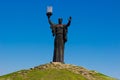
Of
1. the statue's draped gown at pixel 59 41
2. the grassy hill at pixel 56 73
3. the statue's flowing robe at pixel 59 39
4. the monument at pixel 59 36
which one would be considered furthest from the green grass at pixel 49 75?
the statue's flowing robe at pixel 59 39

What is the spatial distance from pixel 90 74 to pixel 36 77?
31.4ft

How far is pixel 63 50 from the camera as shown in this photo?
173 ft

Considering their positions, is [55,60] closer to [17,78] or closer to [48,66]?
[48,66]

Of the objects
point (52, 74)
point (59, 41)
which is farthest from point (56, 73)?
point (59, 41)

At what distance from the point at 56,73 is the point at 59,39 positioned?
675 centimetres

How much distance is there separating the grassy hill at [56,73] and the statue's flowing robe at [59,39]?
1.57 m

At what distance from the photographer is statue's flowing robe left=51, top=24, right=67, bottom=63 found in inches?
2047

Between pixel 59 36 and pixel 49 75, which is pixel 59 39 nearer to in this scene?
pixel 59 36

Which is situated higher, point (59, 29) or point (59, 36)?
point (59, 29)

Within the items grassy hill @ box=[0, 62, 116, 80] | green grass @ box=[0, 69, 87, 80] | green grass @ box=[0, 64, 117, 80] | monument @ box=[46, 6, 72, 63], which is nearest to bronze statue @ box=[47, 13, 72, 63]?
monument @ box=[46, 6, 72, 63]

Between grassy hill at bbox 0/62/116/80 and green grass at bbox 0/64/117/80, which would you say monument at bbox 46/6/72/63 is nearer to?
grassy hill at bbox 0/62/116/80

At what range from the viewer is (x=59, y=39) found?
52.8 meters

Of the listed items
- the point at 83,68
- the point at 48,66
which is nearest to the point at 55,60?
the point at 48,66

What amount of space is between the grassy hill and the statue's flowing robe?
1568mm
